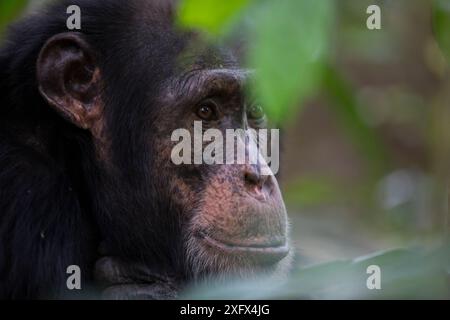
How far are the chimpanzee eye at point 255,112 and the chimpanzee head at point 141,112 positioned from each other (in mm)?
75

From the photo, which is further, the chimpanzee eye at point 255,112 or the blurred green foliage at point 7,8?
the chimpanzee eye at point 255,112

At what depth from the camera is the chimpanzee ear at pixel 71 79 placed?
4516 millimetres

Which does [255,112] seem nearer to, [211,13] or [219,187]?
[219,187]

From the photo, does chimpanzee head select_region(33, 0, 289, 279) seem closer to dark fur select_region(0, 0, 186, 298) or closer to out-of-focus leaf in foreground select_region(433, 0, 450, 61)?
dark fur select_region(0, 0, 186, 298)

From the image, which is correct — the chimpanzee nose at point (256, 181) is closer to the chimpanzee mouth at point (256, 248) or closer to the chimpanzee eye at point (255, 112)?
the chimpanzee mouth at point (256, 248)

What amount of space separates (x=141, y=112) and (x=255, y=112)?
25.2 inches

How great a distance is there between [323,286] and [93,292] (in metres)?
2.46

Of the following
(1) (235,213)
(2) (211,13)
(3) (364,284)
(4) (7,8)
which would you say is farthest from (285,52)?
(4) (7,8)

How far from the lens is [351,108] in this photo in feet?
14.2

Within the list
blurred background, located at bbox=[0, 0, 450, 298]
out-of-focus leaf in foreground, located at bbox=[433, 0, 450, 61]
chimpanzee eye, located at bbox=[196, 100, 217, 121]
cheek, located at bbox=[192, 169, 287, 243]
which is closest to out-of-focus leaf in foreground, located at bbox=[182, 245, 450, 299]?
blurred background, located at bbox=[0, 0, 450, 298]

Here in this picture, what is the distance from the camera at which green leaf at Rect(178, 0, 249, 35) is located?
66.0 inches

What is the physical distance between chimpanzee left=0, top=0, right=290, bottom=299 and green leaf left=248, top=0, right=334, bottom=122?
8.77 feet

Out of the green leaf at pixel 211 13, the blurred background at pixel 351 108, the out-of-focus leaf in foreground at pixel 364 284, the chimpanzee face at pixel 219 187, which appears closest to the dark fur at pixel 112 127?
the chimpanzee face at pixel 219 187

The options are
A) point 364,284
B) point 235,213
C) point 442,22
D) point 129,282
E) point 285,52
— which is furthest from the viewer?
point 129,282
